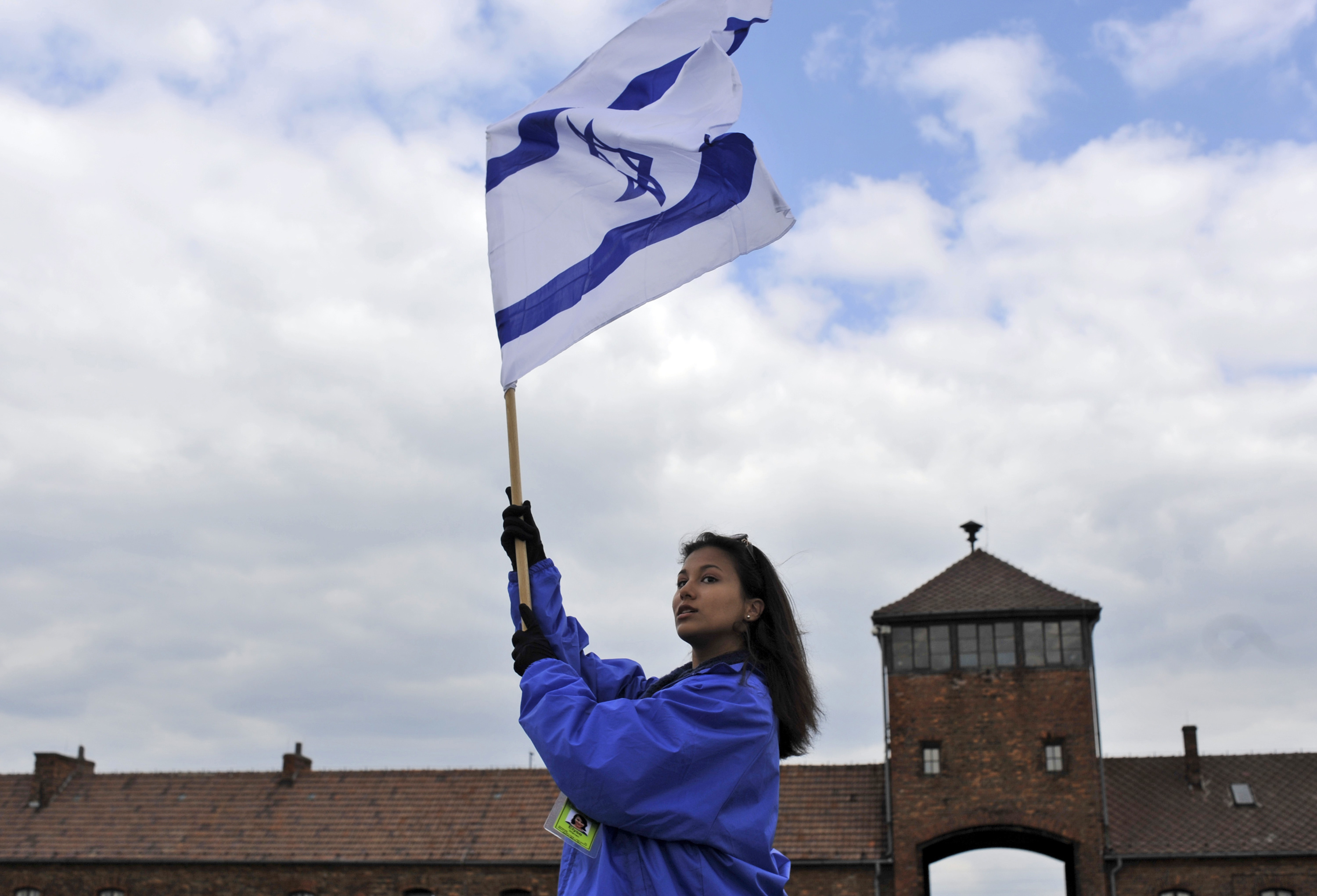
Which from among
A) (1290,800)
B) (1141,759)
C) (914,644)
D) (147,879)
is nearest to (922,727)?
(914,644)

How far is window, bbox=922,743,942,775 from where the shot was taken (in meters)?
28.4

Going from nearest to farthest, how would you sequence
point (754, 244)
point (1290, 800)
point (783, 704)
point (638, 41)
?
1. point (783, 704)
2. point (754, 244)
3. point (638, 41)
4. point (1290, 800)

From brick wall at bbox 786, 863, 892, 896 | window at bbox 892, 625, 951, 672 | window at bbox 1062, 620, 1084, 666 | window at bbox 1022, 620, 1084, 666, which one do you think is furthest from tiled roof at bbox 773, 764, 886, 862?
window at bbox 1062, 620, 1084, 666

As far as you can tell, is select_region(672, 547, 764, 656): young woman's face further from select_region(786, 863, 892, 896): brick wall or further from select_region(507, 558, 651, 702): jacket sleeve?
select_region(786, 863, 892, 896): brick wall

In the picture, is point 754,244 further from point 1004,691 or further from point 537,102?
point 1004,691

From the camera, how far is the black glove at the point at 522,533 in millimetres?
3652

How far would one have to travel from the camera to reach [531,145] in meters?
4.58

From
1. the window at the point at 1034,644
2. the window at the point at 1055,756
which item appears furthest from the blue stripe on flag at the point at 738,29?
the window at the point at 1055,756

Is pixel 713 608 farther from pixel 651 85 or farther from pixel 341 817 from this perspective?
pixel 341 817

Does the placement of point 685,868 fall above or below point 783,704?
below

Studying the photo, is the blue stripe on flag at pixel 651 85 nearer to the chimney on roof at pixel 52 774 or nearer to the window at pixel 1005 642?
the window at pixel 1005 642

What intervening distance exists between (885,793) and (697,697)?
93.0ft

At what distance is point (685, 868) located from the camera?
320 centimetres

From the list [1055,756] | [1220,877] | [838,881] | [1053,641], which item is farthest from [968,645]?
[1220,877]
